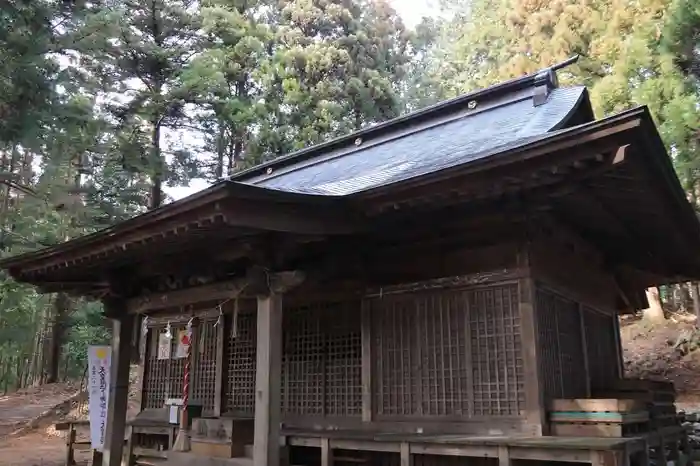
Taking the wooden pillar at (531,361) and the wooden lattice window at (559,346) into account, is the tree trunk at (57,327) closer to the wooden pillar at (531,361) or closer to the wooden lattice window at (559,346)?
the wooden lattice window at (559,346)

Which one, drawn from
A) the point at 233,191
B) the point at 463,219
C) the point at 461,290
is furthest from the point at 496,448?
the point at 233,191

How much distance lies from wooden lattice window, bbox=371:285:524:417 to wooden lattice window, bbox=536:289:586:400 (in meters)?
0.36

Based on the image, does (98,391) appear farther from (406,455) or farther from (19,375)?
(19,375)

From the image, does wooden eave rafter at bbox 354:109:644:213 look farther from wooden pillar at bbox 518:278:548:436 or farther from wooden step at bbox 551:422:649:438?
wooden step at bbox 551:422:649:438

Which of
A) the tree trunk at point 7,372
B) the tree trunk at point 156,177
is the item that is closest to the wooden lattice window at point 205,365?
the tree trunk at point 156,177

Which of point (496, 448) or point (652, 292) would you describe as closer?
point (496, 448)

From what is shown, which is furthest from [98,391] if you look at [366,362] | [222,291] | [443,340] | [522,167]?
[522,167]

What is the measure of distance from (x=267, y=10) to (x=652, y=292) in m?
20.5

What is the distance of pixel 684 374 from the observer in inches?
635

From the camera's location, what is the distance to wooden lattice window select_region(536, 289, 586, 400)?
6113mm

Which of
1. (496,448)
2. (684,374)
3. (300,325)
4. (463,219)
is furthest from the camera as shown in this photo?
(684,374)

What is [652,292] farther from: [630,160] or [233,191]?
[233,191]

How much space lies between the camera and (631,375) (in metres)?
16.5

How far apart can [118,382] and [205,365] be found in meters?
1.31
